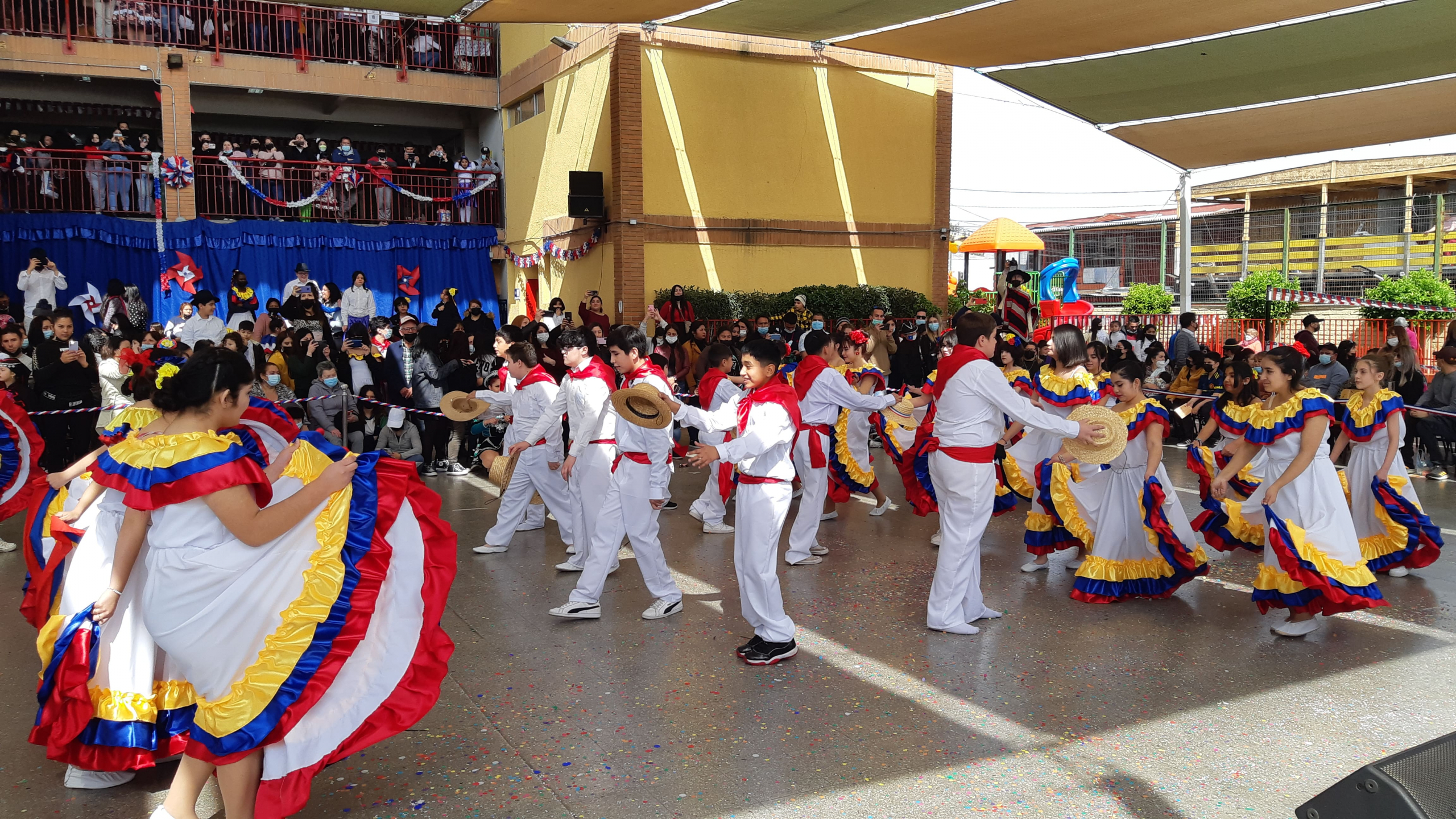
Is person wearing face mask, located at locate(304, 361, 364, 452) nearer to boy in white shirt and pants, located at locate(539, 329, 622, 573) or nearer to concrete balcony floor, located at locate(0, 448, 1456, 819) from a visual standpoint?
concrete balcony floor, located at locate(0, 448, 1456, 819)

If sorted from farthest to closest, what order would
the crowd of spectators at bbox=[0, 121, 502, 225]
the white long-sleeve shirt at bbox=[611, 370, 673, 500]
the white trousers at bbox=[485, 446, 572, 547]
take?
the crowd of spectators at bbox=[0, 121, 502, 225]
the white trousers at bbox=[485, 446, 572, 547]
the white long-sleeve shirt at bbox=[611, 370, 673, 500]

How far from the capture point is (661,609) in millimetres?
5887

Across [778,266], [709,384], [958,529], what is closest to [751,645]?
[958,529]

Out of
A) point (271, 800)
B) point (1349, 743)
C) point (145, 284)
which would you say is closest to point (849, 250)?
point (145, 284)

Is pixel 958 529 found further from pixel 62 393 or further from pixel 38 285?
pixel 38 285

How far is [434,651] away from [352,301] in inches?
549

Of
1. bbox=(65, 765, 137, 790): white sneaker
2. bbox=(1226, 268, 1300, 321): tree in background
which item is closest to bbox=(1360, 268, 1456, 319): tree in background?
bbox=(1226, 268, 1300, 321): tree in background

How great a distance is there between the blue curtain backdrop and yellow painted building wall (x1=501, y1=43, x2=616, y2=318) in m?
0.81

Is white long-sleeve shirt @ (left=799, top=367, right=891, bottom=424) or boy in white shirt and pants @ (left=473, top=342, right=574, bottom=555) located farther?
boy in white shirt and pants @ (left=473, top=342, right=574, bottom=555)

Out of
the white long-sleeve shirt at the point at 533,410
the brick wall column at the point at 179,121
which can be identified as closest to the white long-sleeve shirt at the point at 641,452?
the white long-sleeve shirt at the point at 533,410

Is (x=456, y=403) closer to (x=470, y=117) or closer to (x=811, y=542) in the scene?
(x=811, y=542)

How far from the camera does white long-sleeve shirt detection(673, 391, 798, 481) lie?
4973 millimetres

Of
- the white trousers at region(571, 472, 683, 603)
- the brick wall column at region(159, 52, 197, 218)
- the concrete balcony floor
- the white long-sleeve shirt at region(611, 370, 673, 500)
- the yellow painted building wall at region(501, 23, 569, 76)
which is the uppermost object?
the yellow painted building wall at region(501, 23, 569, 76)

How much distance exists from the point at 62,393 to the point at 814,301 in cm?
1049
